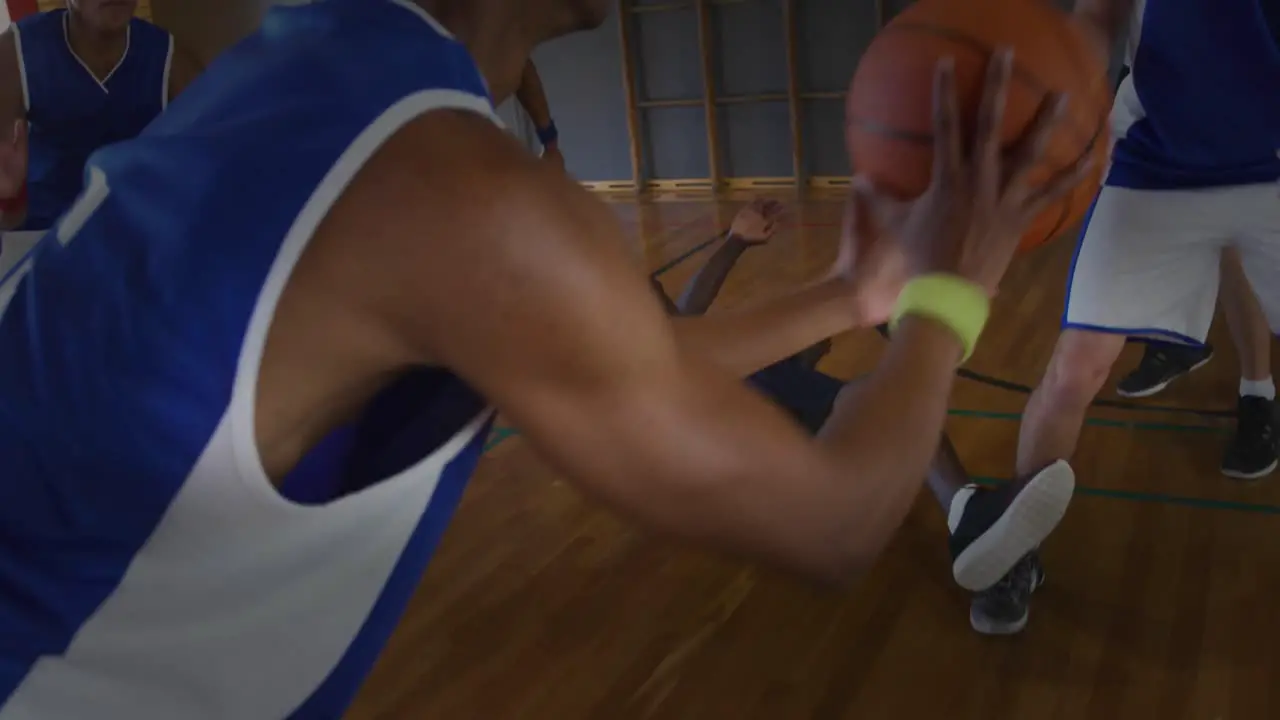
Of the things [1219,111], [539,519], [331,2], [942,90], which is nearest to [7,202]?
[539,519]

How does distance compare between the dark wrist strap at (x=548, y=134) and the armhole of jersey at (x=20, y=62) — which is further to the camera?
the dark wrist strap at (x=548, y=134)

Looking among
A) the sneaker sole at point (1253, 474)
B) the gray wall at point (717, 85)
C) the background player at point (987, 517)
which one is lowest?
the gray wall at point (717, 85)

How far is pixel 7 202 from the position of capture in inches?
106

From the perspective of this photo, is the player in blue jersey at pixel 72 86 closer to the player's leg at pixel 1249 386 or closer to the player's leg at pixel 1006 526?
the player's leg at pixel 1006 526

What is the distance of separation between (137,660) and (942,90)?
101cm

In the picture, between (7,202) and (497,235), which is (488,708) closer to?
(497,235)

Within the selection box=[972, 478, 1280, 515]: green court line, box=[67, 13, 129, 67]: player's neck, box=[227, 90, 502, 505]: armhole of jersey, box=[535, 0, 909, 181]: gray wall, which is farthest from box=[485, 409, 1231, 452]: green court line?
box=[535, 0, 909, 181]: gray wall

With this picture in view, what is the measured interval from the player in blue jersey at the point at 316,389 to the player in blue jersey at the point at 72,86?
2.30 meters

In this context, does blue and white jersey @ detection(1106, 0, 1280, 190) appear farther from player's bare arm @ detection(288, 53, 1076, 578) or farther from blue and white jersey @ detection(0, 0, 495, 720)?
blue and white jersey @ detection(0, 0, 495, 720)

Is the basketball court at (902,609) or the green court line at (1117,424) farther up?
the basketball court at (902,609)

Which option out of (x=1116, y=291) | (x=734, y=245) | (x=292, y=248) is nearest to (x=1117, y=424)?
(x=1116, y=291)

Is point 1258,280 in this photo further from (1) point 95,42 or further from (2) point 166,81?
(1) point 95,42

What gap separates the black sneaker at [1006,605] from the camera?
7.20 ft

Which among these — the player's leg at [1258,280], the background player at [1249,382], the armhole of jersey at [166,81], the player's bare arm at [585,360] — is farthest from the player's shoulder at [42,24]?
the player's leg at [1258,280]
